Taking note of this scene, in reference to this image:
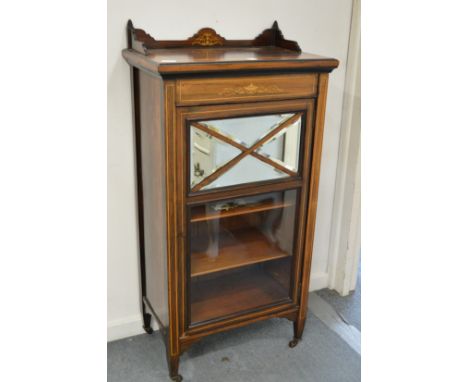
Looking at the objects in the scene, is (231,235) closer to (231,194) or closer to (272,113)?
(231,194)

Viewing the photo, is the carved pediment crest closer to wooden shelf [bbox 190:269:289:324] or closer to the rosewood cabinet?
the rosewood cabinet

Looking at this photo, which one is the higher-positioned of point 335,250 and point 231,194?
point 231,194

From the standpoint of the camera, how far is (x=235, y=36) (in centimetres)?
160

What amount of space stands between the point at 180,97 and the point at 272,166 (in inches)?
15.2

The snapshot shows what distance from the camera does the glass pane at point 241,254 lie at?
1522mm

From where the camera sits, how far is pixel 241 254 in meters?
1.62

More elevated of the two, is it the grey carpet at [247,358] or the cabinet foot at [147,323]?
the cabinet foot at [147,323]

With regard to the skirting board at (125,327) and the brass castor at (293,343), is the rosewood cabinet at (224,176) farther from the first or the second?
the skirting board at (125,327)

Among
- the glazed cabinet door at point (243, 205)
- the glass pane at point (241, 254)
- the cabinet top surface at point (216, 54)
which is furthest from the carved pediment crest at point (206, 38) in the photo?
the glass pane at point (241, 254)

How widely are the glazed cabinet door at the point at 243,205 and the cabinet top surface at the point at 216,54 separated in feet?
0.38

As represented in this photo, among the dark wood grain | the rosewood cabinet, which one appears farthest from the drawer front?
the dark wood grain

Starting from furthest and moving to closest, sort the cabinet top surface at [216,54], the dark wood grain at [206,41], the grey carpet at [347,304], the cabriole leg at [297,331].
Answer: the grey carpet at [347,304] < the cabriole leg at [297,331] < the dark wood grain at [206,41] < the cabinet top surface at [216,54]

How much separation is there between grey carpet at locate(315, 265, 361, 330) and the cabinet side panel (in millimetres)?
817
